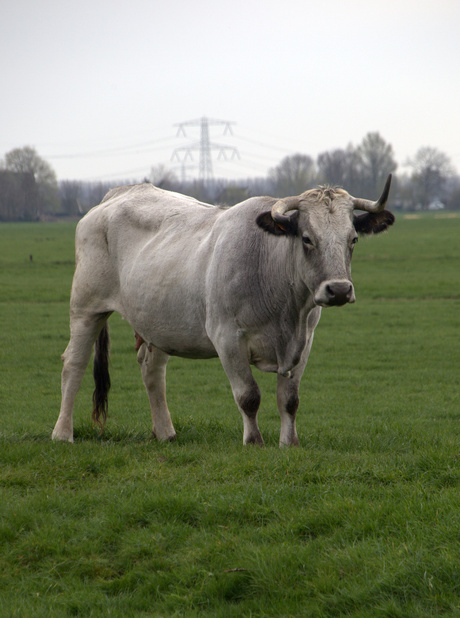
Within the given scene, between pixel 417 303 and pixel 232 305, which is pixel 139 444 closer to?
pixel 232 305

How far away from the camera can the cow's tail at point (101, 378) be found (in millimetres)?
8227

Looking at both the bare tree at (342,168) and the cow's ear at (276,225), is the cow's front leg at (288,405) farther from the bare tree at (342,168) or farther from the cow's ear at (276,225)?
the bare tree at (342,168)

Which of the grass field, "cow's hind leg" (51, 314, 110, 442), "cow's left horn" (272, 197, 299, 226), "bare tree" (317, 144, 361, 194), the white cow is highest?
"bare tree" (317, 144, 361, 194)

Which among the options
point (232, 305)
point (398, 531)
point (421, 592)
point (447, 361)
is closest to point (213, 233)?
point (232, 305)

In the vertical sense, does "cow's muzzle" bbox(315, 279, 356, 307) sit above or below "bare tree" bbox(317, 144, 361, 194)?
below

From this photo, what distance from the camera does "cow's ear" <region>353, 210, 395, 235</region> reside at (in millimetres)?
6484

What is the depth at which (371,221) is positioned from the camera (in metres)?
6.52

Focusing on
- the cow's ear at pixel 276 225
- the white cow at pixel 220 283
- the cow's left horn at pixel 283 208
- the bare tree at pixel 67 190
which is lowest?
the white cow at pixel 220 283

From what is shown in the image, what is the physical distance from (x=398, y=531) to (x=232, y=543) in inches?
42.0

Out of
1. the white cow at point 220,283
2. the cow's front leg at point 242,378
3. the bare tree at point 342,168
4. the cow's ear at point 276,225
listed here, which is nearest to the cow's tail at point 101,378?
the white cow at point 220,283

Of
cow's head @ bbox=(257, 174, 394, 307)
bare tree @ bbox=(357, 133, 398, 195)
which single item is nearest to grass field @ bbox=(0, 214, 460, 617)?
cow's head @ bbox=(257, 174, 394, 307)

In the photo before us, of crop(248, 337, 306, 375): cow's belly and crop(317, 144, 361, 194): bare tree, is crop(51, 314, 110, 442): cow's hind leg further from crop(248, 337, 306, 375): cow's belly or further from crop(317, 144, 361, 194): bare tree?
crop(317, 144, 361, 194): bare tree

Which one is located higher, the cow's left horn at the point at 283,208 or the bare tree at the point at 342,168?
the bare tree at the point at 342,168

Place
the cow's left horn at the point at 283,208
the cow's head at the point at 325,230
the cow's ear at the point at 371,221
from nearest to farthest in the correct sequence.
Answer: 1. the cow's head at the point at 325,230
2. the cow's left horn at the point at 283,208
3. the cow's ear at the point at 371,221
